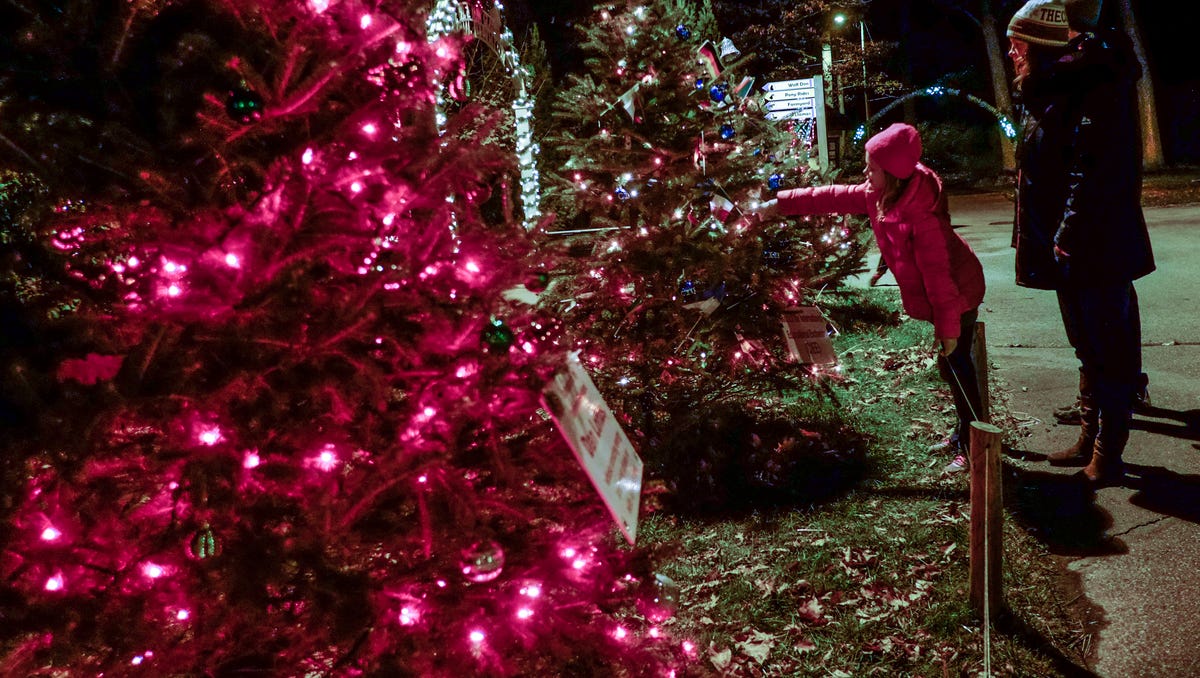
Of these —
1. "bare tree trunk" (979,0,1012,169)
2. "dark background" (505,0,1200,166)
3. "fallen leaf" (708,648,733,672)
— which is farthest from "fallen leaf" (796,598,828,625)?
"bare tree trunk" (979,0,1012,169)

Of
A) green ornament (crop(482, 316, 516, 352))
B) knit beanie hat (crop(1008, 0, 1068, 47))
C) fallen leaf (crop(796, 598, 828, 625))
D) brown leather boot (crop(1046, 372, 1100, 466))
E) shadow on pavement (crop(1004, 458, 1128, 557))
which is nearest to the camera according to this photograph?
green ornament (crop(482, 316, 516, 352))

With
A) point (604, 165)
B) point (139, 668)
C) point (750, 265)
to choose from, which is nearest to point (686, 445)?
point (750, 265)

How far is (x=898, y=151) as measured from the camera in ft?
12.6

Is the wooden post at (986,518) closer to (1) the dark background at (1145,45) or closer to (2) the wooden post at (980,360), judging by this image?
(2) the wooden post at (980,360)

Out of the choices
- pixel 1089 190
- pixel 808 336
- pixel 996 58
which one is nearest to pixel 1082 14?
pixel 1089 190

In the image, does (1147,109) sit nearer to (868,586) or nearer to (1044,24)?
(1044,24)

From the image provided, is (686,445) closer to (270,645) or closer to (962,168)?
(270,645)

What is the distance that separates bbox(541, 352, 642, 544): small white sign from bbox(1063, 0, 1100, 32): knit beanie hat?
11.2 ft

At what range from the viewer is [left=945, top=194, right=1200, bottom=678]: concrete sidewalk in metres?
2.96

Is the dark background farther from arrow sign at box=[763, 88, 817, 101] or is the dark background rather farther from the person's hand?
the person's hand

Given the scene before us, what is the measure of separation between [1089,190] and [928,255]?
87 centimetres

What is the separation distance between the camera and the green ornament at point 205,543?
5.80 ft

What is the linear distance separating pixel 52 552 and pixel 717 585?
2.86 m

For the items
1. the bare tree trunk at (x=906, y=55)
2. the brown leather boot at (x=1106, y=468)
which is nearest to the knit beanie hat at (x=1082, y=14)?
the brown leather boot at (x=1106, y=468)
